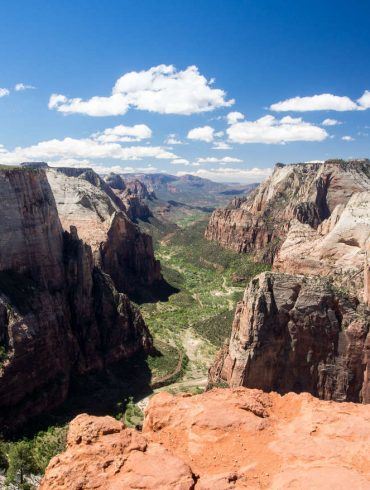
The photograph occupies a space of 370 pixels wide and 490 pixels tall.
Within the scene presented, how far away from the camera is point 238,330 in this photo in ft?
146

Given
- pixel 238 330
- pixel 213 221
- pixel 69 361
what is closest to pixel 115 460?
pixel 238 330

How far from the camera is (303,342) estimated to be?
40938mm

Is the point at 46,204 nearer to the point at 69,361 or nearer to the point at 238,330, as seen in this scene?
the point at 69,361

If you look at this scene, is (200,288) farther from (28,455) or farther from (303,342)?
(28,455)

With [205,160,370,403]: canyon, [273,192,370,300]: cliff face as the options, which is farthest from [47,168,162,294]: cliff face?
[205,160,370,403]: canyon

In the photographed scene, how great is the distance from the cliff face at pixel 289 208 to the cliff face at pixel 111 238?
42.3 m

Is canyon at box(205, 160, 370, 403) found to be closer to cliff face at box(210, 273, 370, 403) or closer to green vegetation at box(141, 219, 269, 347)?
cliff face at box(210, 273, 370, 403)

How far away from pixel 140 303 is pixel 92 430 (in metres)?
82.7

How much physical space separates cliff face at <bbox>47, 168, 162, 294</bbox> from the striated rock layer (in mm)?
82222

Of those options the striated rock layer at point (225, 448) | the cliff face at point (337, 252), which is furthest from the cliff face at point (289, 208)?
the striated rock layer at point (225, 448)

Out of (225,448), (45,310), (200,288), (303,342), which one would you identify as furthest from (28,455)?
(200,288)

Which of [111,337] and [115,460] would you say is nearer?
[115,460]

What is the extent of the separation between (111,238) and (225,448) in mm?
92575

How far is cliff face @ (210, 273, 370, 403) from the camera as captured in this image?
3994cm
